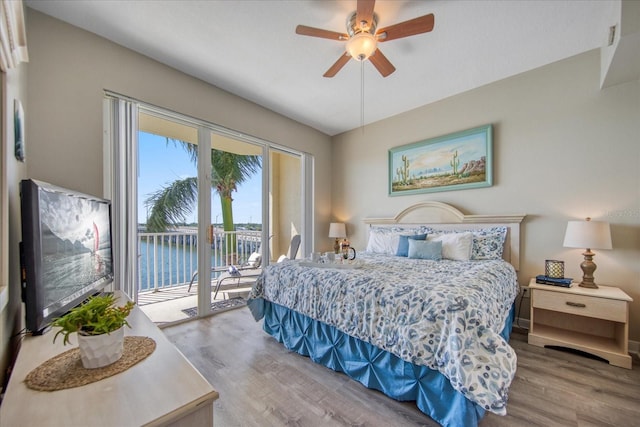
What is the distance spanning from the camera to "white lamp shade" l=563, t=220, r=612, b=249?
2.16m

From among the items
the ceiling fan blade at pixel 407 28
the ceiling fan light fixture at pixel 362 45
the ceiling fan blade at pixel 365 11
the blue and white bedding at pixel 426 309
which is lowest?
the blue and white bedding at pixel 426 309

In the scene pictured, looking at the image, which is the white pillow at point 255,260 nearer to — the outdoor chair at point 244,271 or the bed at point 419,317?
the outdoor chair at point 244,271

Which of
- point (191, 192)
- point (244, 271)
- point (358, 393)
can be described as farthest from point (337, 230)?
point (358, 393)

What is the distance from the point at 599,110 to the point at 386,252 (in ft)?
8.44

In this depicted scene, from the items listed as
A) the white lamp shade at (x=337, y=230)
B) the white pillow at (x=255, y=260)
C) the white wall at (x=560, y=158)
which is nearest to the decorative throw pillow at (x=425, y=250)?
the white wall at (x=560, y=158)

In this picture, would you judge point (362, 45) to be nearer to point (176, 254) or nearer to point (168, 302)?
point (176, 254)

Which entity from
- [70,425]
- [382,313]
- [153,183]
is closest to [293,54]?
[153,183]

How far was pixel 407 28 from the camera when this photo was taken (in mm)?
1826

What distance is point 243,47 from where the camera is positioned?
2.41 meters

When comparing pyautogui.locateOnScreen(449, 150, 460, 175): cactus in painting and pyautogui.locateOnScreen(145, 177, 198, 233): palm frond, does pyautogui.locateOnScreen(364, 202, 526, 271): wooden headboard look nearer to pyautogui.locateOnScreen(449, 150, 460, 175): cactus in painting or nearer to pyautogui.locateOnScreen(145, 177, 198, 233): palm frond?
pyautogui.locateOnScreen(449, 150, 460, 175): cactus in painting

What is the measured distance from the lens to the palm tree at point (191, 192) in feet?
9.93

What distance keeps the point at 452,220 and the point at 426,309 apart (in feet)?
7.19

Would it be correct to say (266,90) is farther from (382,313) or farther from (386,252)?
(382,313)

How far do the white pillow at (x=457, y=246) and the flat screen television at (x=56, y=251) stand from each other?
123 inches
